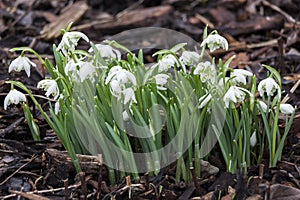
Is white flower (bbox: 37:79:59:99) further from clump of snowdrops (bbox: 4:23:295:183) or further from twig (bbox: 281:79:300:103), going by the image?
twig (bbox: 281:79:300:103)

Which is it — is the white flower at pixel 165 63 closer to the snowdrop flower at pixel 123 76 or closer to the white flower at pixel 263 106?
the snowdrop flower at pixel 123 76

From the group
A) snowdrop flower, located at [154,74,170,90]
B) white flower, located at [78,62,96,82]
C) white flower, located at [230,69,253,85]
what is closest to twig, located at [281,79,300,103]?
white flower, located at [230,69,253,85]

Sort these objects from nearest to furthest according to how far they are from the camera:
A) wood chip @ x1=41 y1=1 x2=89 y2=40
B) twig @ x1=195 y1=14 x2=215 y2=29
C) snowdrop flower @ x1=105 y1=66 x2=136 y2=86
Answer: snowdrop flower @ x1=105 y1=66 x2=136 y2=86, wood chip @ x1=41 y1=1 x2=89 y2=40, twig @ x1=195 y1=14 x2=215 y2=29

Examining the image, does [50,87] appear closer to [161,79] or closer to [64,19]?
[161,79]

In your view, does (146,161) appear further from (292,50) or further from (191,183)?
(292,50)

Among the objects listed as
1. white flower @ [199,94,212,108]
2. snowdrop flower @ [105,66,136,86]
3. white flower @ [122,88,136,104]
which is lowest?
white flower @ [199,94,212,108]

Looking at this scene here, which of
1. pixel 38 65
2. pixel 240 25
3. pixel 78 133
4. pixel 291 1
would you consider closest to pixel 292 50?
pixel 240 25

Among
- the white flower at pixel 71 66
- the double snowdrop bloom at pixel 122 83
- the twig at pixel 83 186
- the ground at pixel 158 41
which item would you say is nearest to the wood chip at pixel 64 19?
the ground at pixel 158 41
